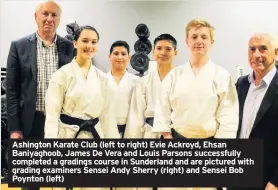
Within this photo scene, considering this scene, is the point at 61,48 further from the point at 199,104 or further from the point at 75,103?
the point at 199,104

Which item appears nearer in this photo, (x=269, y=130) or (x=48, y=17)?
(x=269, y=130)

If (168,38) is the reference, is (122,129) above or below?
below

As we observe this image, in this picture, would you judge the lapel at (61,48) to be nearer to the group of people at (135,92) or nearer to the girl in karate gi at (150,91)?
the group of people at (135,92)

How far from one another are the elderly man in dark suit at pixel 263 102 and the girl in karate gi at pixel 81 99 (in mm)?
783

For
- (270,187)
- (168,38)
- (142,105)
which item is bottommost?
(270,187)

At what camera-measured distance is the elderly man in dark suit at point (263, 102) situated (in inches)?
87.1

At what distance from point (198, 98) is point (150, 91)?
0.98 feet

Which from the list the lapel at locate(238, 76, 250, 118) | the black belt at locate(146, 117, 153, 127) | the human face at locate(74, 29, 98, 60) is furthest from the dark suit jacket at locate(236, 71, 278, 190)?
the human face at locate(74, 29, 98, 60)

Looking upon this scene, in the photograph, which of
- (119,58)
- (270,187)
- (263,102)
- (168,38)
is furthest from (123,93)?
(270,187)

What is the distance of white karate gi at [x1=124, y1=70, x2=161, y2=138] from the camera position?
2303mm

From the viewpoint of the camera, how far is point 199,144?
223cm

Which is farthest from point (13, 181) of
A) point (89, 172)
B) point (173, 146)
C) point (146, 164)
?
point (173, 146)

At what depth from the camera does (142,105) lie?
7.64 ft

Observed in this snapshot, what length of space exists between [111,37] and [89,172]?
2.70ft
